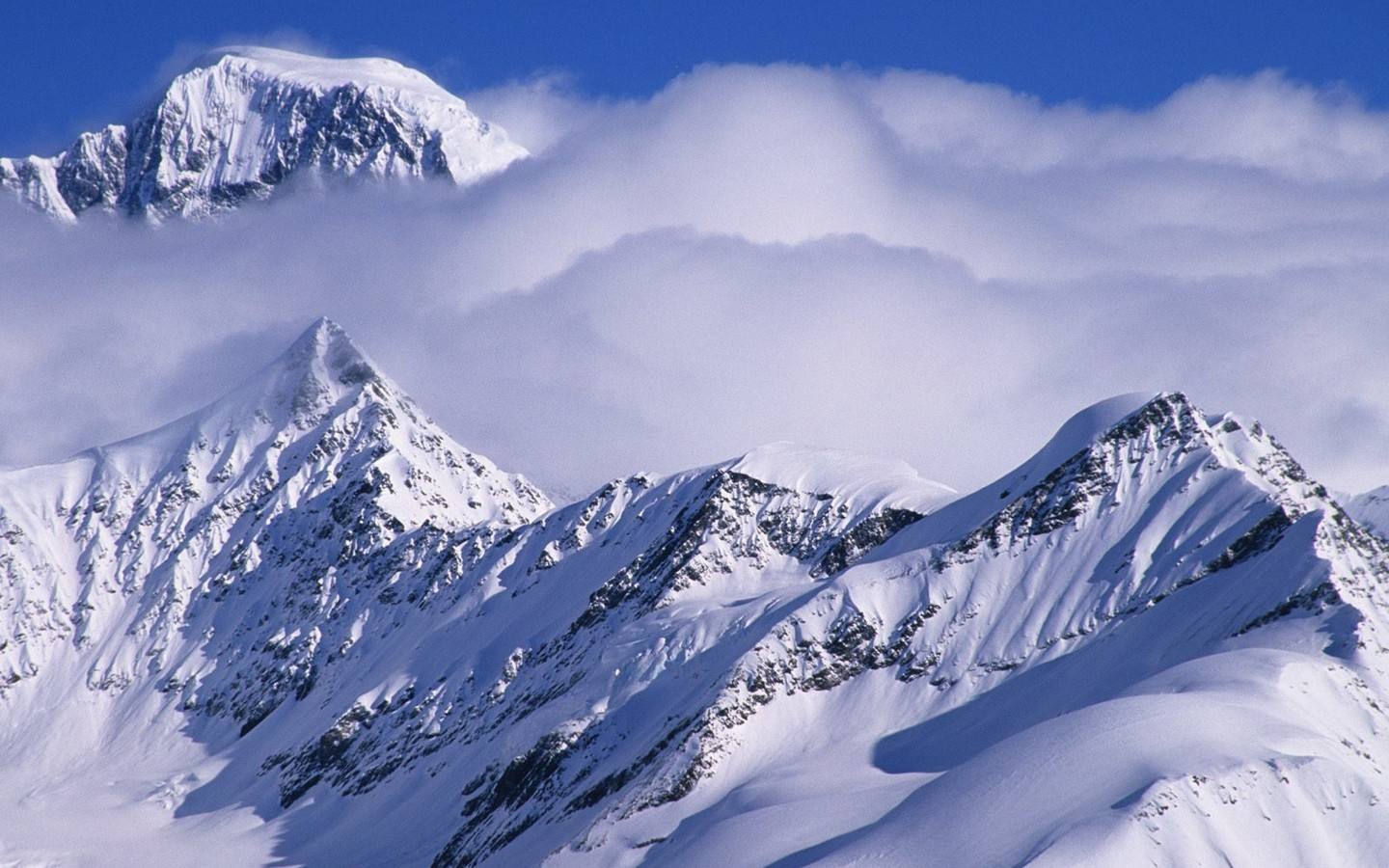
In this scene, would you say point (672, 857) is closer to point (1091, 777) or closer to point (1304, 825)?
point (1091, 777)

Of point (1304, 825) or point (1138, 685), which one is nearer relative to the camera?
point (1304, 825)

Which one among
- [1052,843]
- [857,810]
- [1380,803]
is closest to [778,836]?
[857,810]

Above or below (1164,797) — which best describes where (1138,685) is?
above

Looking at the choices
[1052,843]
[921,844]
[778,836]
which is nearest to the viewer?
[1052,843]

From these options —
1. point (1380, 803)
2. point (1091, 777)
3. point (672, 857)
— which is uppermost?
point (672, 857)

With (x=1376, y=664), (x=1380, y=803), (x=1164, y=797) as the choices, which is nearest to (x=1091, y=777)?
(x=1164, y=797)

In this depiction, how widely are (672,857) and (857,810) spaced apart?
1950 cm

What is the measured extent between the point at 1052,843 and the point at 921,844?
45.4 ft

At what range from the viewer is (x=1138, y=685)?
198875 mm

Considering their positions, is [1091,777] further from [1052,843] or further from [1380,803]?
[1380,803]

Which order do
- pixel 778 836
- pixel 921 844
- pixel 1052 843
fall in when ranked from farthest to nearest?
pixel 778 836
pixel 921 844
pixel 1052 843

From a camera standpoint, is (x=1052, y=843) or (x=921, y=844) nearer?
(x=1052, y=843)

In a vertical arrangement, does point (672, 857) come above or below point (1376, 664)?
above

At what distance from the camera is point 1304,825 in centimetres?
16250
